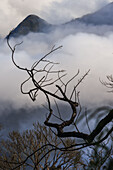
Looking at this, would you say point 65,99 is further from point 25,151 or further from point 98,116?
point 25,151

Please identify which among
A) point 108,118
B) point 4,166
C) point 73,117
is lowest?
point 108,118

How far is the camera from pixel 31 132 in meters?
19.9

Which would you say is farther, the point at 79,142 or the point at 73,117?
the point at 73,117

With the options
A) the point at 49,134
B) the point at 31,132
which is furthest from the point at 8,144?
the point at 49,134

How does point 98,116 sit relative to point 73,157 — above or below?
below

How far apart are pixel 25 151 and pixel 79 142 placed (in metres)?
18.7

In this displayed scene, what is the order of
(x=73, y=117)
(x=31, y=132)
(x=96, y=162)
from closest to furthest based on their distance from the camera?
(x=96, y=162) < (x=73, y=117) < (x=31, y=132)

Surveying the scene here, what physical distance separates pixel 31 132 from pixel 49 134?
7.92ft

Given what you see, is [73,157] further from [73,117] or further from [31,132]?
[73,117]

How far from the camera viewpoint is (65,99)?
1.34 metres

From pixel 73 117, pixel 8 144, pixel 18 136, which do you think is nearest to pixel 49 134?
pixel 18 136

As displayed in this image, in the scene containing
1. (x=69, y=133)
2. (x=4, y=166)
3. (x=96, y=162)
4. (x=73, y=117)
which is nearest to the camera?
(x=96, y=162)

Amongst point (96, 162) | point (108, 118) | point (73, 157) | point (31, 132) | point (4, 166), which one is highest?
point (31, 132)

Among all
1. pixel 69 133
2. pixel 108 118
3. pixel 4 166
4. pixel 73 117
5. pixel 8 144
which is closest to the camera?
pixel 108 118
